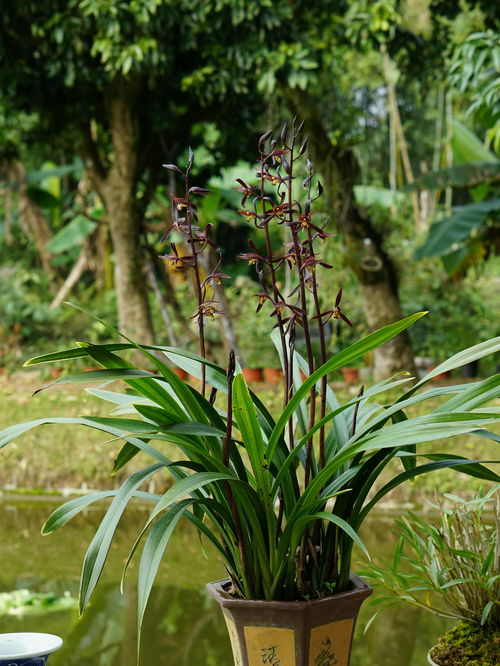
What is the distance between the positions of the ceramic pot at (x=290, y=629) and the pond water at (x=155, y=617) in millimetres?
421

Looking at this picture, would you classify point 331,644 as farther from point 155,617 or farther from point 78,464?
point 78,464

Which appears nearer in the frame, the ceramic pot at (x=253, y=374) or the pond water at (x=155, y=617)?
the pond water at (x=155, y=617)

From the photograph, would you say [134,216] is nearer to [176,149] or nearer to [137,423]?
[176,149]

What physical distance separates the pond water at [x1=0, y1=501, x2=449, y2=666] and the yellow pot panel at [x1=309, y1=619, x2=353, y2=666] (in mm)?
461

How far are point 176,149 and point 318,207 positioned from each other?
2016 mm

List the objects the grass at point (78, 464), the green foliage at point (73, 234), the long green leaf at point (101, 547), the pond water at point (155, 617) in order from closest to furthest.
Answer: the long green leaf at point (101, 547) → the pond water at point (155, 617) → the grass at point (78, 464) → the green foliage at point (73, 234)

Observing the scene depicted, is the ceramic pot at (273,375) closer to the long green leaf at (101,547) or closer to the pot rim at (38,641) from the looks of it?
the pot rim at (38,641)

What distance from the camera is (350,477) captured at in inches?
57.2

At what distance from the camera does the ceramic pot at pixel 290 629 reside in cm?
142

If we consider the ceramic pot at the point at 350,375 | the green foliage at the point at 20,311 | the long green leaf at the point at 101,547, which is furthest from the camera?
the green foliage at the point at 20,311

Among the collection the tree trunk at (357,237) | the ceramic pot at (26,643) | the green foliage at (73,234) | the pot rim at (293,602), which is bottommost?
the ceramic pot at (26,643)

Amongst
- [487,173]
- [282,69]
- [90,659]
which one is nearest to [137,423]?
[90,659]

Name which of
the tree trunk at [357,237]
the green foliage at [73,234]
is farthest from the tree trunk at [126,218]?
the green foliage at [73,234]

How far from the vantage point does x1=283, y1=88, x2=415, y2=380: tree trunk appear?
584cm
